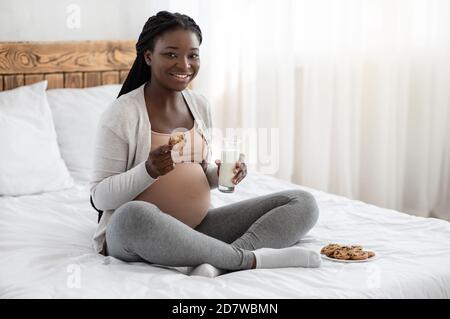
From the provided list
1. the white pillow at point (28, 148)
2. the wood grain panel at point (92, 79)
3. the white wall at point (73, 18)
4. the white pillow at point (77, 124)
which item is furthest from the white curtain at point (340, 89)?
the white pillow at point (28, 148)

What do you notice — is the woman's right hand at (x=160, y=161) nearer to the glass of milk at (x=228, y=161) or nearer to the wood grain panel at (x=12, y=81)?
the glass of milk at (x=228, y=161)

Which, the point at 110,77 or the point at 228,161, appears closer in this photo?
the point at 228,161

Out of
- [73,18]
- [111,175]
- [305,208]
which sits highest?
[73,18]

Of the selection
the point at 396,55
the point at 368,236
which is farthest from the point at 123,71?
the point at 368,236

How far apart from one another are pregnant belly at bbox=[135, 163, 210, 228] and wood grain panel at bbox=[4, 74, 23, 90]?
1363mm

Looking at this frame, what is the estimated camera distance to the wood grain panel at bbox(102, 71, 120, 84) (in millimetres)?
3479

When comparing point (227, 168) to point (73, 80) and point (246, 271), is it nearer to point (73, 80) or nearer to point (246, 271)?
point (246, 271)

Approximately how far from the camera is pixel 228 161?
6.88 ft

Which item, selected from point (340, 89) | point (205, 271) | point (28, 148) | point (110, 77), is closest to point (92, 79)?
point (110, 77)

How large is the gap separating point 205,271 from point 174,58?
66cm

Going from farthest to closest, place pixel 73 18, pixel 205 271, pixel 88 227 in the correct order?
1. pixel 73 18
2. pixel 88 227
3. pixel 205 271

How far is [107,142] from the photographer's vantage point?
6.80 feet

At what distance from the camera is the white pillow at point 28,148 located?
2.83m

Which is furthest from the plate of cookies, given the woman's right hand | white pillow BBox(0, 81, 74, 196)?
white pillow BBox(0, 81, 74, 196)
